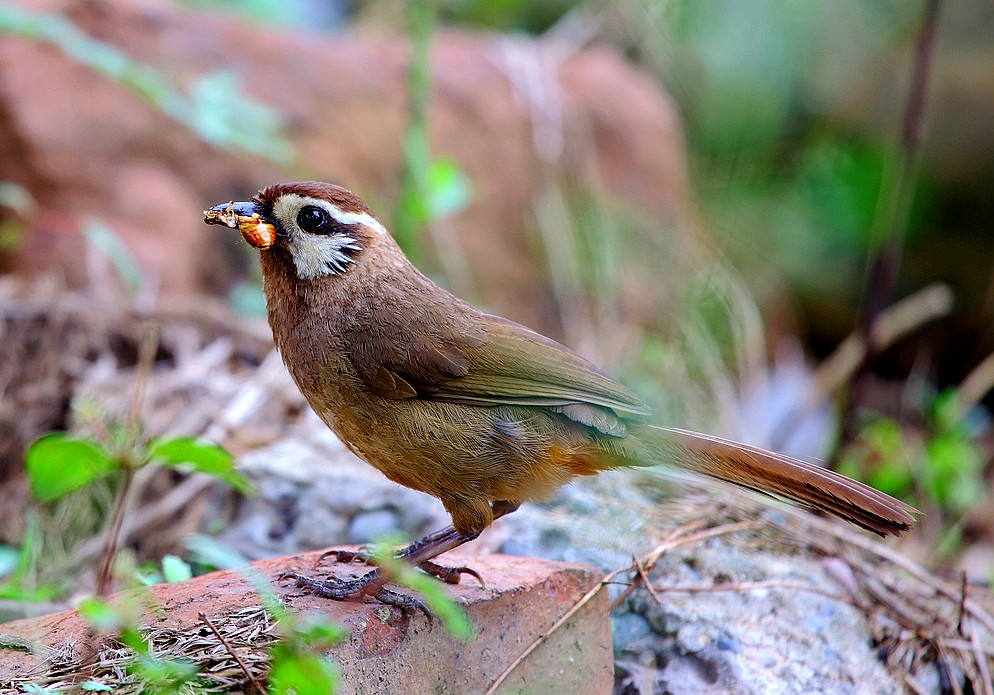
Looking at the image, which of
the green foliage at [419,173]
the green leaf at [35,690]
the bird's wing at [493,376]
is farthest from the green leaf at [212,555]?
the green foliage at [419,173]

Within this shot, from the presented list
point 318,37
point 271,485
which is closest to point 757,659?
point 271,485

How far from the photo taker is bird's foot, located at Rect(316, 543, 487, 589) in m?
3.10

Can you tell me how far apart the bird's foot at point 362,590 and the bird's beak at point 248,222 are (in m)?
1.04

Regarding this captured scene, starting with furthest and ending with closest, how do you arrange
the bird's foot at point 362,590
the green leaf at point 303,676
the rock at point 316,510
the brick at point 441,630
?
the rock at point 316,510 < the bird's foot at point 362,590 < the brick at point 441,630 < the green leaf at point 303,676

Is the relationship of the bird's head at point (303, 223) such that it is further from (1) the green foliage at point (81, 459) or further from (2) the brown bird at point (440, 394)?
(1) the green foliage at point (81, 459)

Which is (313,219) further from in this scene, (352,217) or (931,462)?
(931,462)

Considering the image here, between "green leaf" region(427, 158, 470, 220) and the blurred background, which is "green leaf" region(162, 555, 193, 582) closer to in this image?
the blurred background

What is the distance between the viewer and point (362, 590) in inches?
114

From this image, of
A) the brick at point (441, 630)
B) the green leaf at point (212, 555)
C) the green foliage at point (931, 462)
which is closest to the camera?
the brick at point (441, 630)

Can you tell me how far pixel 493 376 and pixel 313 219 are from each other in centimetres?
75

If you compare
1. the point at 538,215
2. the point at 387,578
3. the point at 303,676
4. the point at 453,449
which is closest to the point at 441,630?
the point at 387,578

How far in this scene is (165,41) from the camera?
6.63m

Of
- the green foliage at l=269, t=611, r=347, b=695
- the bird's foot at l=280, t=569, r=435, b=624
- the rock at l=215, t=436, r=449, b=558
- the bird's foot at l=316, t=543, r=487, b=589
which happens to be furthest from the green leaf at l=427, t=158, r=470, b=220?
the green foliage at l=269, t=611, r=347, b=695

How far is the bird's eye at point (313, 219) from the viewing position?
335 centimetres
